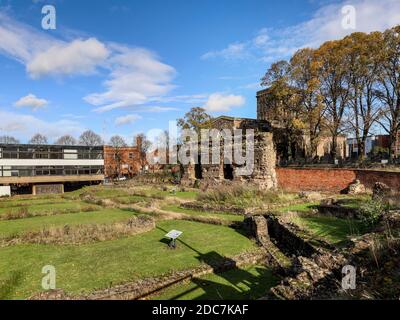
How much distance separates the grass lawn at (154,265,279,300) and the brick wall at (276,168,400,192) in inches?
617

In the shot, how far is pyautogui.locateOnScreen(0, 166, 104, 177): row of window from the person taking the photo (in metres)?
36.6

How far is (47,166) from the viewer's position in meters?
39.2

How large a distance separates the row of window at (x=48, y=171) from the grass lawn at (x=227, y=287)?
3678 cm

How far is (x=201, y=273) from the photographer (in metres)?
8.39

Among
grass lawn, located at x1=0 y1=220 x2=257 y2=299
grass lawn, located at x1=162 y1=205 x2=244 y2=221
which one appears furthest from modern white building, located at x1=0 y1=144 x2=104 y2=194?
grass lawn, located at x1=0 y1=220 x2=257 y2=299

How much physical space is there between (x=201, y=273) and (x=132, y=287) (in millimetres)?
2039

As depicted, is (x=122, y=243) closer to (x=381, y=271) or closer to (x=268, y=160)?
(x=381, y=271)

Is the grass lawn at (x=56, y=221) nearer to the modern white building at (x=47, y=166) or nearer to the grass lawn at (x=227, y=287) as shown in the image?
the grass lawn at (x=227, y=287)

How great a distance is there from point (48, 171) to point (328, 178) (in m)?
33.9

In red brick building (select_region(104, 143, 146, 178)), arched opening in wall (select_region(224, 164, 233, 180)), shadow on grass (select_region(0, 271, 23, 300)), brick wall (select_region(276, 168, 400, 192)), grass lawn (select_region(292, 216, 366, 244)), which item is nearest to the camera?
shadow on grass (select_region(0, 271, 23, 300))

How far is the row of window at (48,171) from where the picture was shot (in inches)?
1441

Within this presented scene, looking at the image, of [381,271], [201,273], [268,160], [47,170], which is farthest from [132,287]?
[47,170]

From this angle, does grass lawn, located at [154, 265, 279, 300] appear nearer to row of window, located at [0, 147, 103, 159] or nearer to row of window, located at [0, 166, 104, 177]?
row of window, located at [0, 166, 104, 177]
